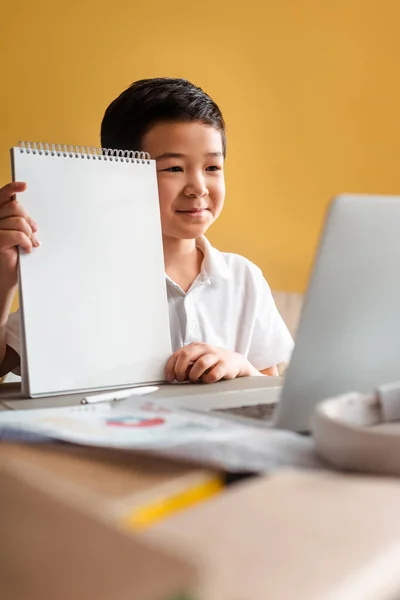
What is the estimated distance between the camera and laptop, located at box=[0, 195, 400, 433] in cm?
43

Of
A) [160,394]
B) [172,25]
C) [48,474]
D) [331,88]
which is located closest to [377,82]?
[331,88]

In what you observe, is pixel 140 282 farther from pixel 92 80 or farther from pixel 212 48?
pixel 212 48

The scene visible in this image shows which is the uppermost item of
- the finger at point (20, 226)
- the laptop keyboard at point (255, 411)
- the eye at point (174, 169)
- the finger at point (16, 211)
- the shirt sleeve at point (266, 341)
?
the eye at point (174, 169)

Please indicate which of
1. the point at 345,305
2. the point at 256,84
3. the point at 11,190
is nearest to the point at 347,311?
the point at 345,305

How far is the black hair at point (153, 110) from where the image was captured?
111cm

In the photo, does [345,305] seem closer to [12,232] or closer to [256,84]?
[12,232]

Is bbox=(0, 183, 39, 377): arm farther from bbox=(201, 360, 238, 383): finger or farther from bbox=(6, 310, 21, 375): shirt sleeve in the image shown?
bbox=(201, 360, 238, 383): finger

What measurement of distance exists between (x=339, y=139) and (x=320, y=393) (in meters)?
1.62

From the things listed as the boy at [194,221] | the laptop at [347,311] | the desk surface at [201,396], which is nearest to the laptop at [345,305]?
the laptop at [347,311]

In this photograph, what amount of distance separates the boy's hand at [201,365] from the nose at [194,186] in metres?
0.39

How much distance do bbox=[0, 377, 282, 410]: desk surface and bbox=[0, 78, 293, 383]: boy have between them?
11.4 inches

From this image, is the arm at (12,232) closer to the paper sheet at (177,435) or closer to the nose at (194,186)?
the paper sheet at (177,435)

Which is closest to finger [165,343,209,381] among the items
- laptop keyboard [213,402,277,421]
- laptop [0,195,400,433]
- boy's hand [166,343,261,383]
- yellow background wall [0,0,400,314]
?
boy's hand [166,343,261,383]

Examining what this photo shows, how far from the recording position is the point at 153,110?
1.12 meters
